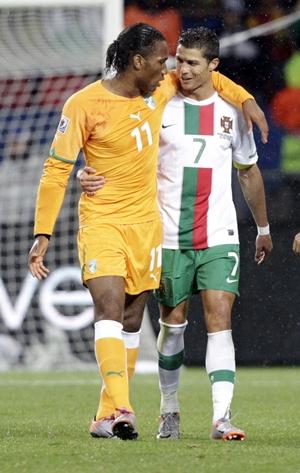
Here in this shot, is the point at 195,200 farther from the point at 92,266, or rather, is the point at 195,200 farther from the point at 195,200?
the point at 92,266

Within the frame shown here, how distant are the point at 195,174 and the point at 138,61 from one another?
0.63 metres

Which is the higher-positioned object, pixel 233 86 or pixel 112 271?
pixel 233 86

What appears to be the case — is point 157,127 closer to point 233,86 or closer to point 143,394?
point 233,86

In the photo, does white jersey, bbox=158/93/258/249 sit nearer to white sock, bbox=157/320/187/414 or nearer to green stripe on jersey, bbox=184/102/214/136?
green stripe on jersey, bbox=184/102/214/136

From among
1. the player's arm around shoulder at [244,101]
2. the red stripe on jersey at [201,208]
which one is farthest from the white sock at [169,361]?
the player's arm around shoulder at [244,101]

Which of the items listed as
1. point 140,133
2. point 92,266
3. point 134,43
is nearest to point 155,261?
point 92,266

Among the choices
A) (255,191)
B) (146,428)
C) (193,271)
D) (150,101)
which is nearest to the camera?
(150,101)

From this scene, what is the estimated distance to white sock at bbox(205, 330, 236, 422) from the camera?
595cm

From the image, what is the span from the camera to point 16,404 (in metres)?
8.20

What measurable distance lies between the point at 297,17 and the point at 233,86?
23.2ft

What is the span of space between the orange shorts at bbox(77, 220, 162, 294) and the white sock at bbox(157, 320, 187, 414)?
294 mm

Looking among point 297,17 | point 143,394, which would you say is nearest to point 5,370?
point 143,394

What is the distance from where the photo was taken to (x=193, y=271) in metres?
6.19

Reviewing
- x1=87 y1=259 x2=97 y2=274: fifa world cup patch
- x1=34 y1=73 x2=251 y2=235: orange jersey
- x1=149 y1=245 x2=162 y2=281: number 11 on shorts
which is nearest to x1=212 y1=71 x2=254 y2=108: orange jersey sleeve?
x1=34 y1=73 x2=251 y2=235: orange jersey
